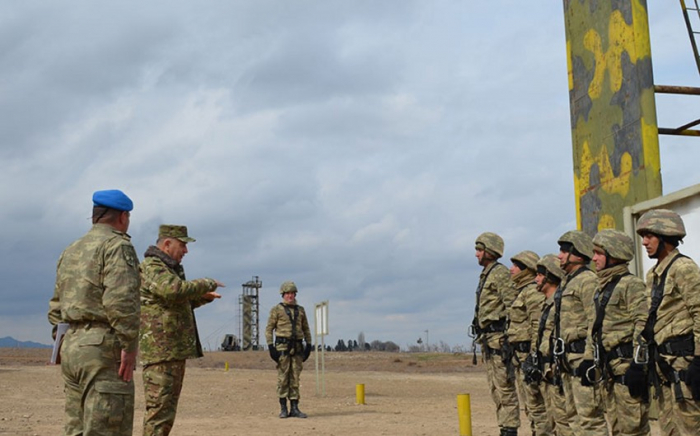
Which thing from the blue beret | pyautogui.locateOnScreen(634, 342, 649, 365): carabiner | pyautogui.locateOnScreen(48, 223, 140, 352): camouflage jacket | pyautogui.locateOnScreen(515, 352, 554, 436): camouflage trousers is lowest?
pyautogui.locateOnScreen(515, 352, 554, 436): camouflage trousers

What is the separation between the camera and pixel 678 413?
6348 millimetres

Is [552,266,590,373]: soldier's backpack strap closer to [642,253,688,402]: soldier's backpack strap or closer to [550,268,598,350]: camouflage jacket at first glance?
[550,268,598,350]: camouflage jacket

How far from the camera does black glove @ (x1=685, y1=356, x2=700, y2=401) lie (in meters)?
6.04

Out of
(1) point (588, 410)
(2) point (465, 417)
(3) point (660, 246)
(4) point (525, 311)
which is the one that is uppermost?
(3) point (660, 246)

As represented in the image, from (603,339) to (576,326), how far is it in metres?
0.57

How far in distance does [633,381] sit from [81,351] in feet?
14.2

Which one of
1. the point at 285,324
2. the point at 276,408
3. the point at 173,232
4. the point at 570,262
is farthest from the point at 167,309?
the point at 276,408

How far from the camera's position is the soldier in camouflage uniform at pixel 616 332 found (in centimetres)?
717

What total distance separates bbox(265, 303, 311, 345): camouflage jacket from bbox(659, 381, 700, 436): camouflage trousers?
351 inches

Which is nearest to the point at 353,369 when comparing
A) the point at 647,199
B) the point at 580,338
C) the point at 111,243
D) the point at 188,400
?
the point at 188,400

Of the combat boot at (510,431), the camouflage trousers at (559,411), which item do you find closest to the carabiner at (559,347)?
the camouflage trousers at (559,411)

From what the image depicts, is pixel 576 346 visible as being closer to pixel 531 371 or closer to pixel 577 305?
pixel 577 305

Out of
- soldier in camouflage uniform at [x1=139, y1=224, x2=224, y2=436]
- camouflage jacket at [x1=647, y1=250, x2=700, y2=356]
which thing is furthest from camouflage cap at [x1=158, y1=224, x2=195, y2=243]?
camouflage jacket at [x1=647, y1=250, x2=700, y2=356]

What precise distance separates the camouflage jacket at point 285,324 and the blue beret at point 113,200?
29.4 feet
